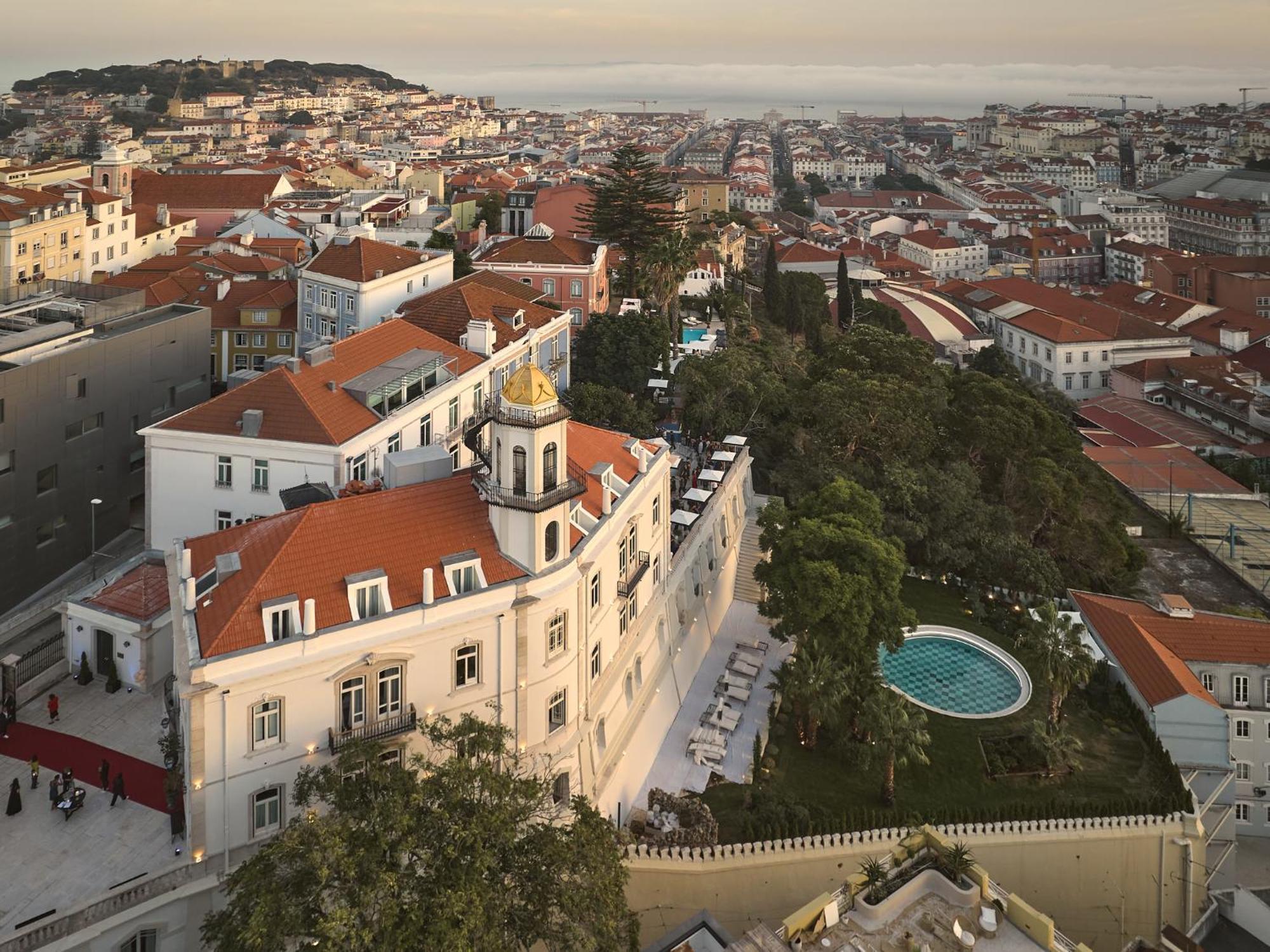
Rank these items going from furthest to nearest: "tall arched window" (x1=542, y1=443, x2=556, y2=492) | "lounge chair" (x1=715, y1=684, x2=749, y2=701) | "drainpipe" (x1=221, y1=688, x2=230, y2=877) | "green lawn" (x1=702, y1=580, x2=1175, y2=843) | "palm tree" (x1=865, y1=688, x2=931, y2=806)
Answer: "lounge chair" (x1=715, y1=684, x2=749, y2=701)
"palm tree" (x1=865, y1=688, x2=931, y2=806)
"green lawn" (x1=702, y1=580, x2=1175, y2=843)
"tall arched window" (x1=542, y1=443, x2=556, y2=492)
"drainpipe" (x1=221, y1=688, x2=230, y2=877)

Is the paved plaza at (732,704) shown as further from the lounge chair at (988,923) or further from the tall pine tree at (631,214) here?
the tall pine tree at (631,214)

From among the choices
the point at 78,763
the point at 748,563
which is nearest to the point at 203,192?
the point at 748,563

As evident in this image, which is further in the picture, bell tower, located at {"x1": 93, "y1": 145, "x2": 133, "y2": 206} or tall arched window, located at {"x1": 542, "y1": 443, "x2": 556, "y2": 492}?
bell tower, located at {"x1": 93, "y1": 145, "x2": 133, "y2": 206}

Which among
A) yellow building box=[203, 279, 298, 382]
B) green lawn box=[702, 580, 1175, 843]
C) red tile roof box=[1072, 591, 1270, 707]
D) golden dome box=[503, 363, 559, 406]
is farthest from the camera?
yellow building box=[203, 279, 298, 382]

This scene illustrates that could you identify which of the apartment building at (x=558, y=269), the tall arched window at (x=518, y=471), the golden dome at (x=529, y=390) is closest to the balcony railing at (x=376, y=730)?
the tall arched window at (x=518, y=471)

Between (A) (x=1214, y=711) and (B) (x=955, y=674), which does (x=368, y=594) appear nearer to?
(B) (x=955, y=674)

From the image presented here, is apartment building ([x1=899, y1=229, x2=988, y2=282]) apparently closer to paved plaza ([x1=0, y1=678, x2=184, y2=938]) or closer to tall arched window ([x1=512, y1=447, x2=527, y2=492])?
tall arched window ([x1=512, y1=447, x2=527, y2=492])

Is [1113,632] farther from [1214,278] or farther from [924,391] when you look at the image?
[1214,278]

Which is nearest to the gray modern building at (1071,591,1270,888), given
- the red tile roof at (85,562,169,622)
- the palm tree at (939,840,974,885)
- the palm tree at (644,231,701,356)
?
the palm tree at (939,840,974,885)
